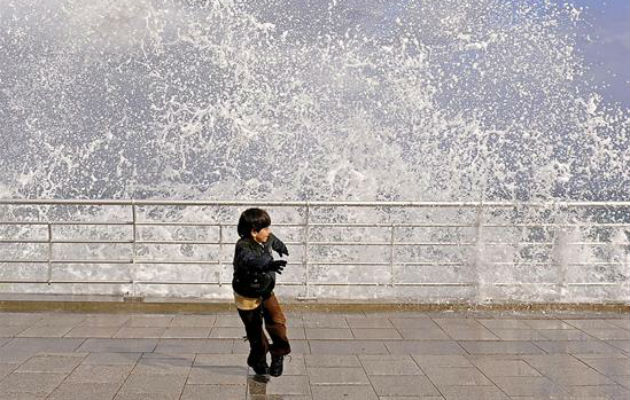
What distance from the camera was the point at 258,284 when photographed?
461 cm

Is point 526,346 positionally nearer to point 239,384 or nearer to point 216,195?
point 239,384

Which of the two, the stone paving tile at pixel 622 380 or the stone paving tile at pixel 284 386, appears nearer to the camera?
the stone paving tile at pixel 284 386

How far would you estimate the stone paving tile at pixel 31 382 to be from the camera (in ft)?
14.6

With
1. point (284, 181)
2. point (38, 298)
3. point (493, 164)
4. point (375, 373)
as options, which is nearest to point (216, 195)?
point (284, 181)

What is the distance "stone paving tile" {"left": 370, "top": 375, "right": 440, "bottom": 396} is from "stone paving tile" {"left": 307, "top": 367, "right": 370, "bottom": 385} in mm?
113

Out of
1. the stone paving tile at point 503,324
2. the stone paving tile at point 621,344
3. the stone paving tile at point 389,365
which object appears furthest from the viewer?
the stone paving tile at point 503,324

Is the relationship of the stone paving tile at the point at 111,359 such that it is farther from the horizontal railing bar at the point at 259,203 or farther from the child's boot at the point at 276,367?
the horizontal railing bar at the point at 259,203

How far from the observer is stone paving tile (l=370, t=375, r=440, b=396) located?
4.57 meters

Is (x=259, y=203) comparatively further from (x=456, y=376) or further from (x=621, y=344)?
(x=621, y=344)

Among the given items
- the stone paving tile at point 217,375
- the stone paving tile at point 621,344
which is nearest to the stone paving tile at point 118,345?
the stone paving tile at point 217,375

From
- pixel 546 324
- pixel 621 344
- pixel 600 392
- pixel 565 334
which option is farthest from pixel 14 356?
pixel 621 344

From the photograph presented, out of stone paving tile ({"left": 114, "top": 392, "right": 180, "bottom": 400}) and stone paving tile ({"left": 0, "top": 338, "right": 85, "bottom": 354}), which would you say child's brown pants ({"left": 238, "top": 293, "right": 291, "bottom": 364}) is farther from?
stone paving tile ({"left": 0, "top": 338, "right": 85, "bottom": 354})

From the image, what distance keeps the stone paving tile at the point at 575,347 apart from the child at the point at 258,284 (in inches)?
112

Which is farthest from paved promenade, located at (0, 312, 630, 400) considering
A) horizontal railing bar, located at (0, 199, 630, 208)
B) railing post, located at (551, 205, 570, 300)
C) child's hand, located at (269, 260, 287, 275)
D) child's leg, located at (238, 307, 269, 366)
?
horizontal railing bar, located at (0, 199, 630, 208)
